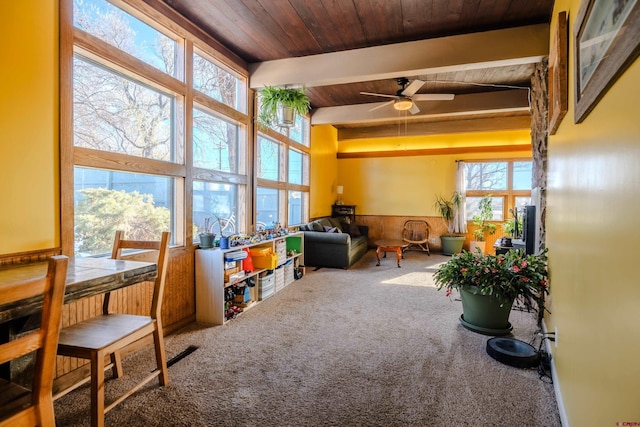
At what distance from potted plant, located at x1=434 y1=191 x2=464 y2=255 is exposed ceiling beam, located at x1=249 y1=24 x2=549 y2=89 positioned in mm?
4391

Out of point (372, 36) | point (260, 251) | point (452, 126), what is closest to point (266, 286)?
point (260, 251)

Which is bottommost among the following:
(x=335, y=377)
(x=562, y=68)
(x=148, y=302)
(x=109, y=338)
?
(x=335, y=377)

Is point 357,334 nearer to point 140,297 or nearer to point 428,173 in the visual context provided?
point 140,297

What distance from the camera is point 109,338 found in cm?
168

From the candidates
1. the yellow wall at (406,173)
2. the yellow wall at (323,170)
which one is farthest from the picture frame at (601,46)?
the yellow wall at (406,173)

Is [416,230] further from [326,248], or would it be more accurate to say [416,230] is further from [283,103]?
[283,103]

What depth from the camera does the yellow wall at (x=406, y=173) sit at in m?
7.32

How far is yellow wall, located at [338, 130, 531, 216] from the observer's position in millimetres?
7324

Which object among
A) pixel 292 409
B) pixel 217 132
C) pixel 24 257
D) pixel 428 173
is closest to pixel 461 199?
pixel 428 173

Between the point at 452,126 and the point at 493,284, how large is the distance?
198 inches

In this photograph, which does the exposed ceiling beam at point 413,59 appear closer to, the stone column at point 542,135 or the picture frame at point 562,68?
the stone column at point 542,135

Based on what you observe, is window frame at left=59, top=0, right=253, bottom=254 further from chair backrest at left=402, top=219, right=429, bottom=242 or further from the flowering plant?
chair backrest at left=402, top=219, right=429, bottom=242

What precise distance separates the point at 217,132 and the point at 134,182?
1.30 metres

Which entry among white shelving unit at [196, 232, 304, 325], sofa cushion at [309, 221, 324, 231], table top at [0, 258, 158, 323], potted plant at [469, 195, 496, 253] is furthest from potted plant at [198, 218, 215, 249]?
potted plant at [469, 195, 496, 253]
